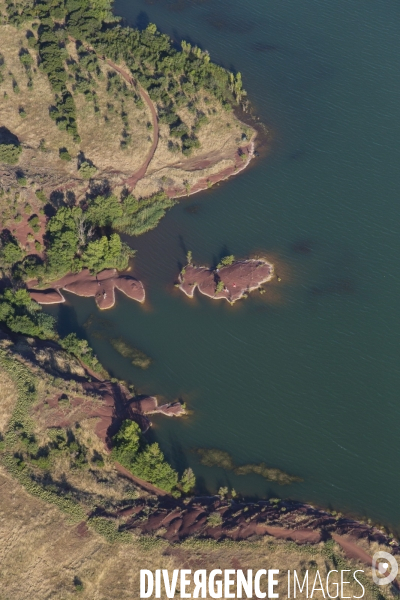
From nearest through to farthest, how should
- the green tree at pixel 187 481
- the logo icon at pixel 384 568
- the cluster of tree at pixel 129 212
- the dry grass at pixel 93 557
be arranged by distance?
1. the dry grass at pixel 93 557
2. the logo icon at pixel 384 568
3. the green tree at pixel 187 481
4. the cluster of tree at pixel 129 212

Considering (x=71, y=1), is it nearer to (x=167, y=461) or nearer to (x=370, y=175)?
(x=370, y=175)

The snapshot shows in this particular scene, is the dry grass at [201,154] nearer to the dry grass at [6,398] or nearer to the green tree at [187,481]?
the dry grass at [6,398]

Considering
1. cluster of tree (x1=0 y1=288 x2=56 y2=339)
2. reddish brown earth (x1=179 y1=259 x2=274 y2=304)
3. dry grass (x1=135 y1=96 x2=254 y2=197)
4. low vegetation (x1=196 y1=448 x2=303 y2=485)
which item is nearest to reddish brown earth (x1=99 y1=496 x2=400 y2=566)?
low vegetation (x1=196 y1=448 x2=303 y2=485)

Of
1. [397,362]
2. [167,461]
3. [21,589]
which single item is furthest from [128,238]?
[21,589]

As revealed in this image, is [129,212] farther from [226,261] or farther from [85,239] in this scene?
[226,261]

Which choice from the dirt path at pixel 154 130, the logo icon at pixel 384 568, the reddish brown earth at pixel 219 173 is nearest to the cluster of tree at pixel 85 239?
the dirt path at pixel 154 130

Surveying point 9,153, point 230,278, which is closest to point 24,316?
point 230,278
